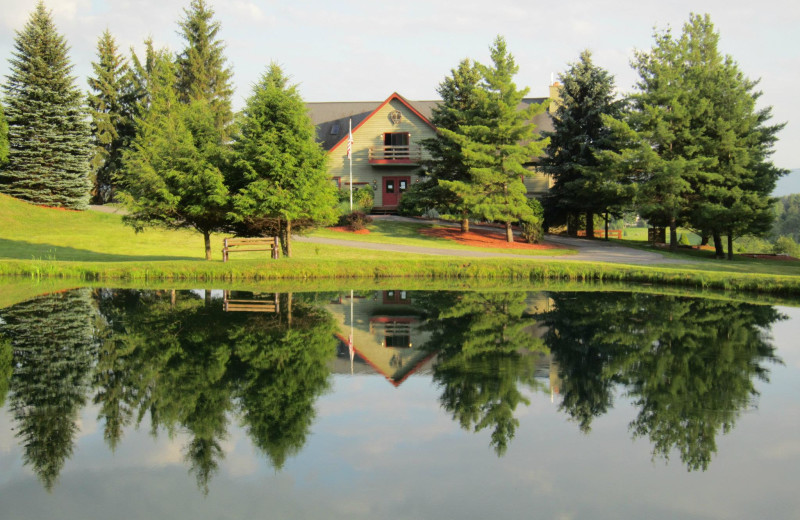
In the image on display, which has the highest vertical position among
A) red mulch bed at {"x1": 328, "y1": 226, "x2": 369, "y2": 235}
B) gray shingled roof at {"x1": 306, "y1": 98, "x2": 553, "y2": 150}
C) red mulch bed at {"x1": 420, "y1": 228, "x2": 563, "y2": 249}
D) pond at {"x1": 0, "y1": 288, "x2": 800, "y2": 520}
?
gray shingled roof at {"x1": 306, "y1": 98, "x2": 553, "y2": 150}

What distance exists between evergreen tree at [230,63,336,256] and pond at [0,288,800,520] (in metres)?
10.5

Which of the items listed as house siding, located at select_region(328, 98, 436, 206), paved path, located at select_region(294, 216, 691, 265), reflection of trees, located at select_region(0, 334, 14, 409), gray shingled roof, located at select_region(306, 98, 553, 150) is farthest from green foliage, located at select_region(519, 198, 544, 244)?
reflection of trees, located at select_region(0, 334, 14, 409)

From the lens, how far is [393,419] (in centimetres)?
782

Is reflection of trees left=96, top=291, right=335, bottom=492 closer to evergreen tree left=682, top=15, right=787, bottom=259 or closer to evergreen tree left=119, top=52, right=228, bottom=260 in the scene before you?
evergreen tree left=119, top=52, right=228, bottom=260

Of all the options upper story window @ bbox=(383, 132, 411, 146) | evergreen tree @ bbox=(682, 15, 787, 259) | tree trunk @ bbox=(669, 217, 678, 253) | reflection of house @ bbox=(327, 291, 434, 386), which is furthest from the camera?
upper story window @ bbox=(383, 132, 411, 146)

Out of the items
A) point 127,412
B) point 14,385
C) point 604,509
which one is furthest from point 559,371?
point 14,385

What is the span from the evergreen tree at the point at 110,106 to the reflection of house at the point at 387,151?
15.0m

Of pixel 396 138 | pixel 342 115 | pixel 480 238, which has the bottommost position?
pixel 480 238

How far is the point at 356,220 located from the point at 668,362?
28.6 m

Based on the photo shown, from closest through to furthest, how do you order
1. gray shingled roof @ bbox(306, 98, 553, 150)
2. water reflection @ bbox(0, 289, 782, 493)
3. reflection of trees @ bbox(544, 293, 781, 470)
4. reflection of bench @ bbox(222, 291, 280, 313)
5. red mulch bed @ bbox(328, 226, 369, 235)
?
water reflection @ bbox(0, 289, 782, 493) → reflection of trees @ bbox(544, 293, 781, 470) → reflection of bench @ bbox(222, 291, 280, 313) → red mulch bed @ bbox(328, 226, 369, 235) → gray shingled roof @ bbox(306, 98, 553, 150)

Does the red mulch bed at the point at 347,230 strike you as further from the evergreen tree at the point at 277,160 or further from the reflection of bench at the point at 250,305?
the reflection of bench at the point at 250,305

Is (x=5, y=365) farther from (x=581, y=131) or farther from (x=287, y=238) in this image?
(x=581, y=131)

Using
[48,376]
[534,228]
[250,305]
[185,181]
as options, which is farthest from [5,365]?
[534,228]

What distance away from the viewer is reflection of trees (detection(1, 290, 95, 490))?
666 cm
